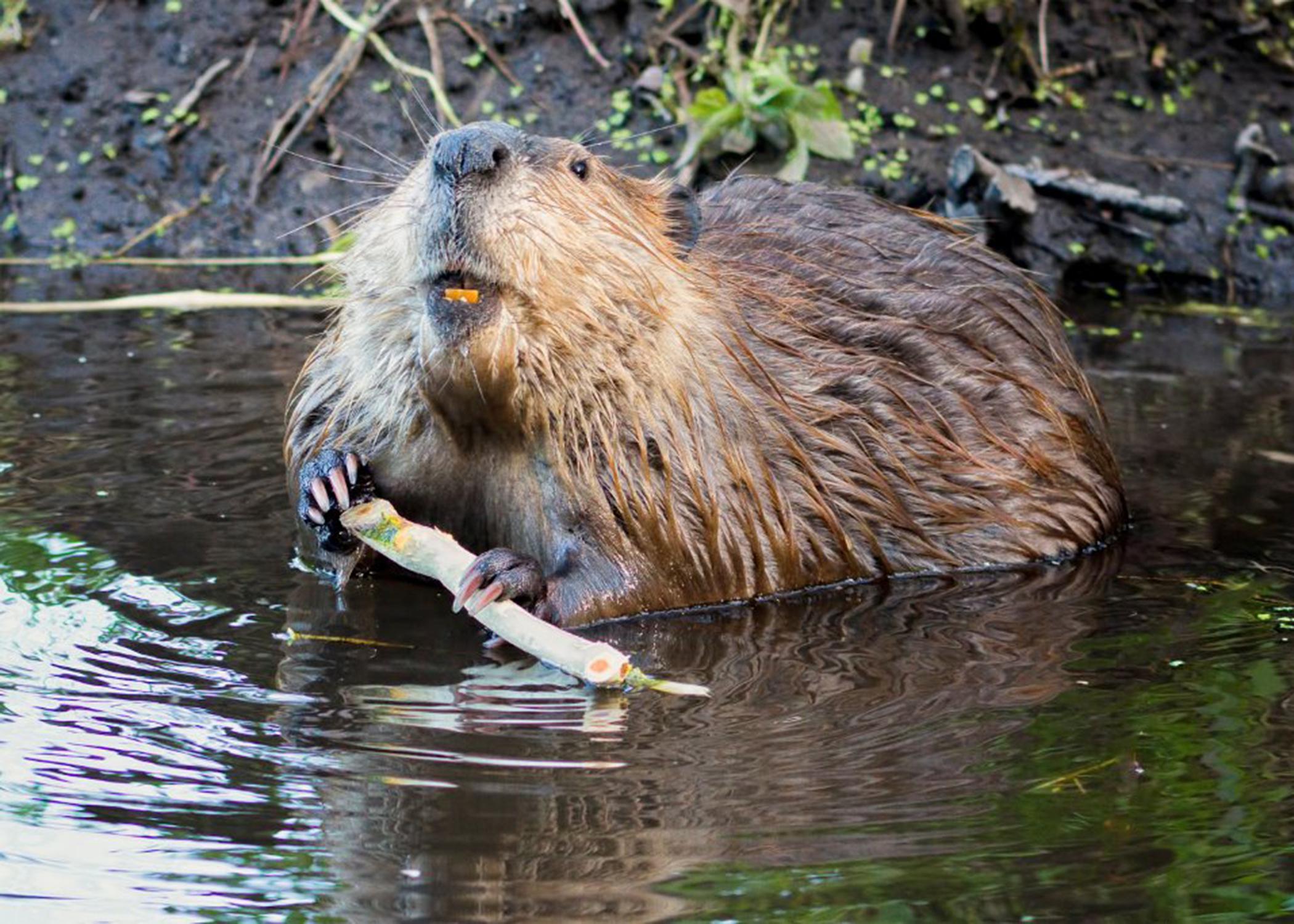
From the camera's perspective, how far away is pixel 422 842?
8.72 ft

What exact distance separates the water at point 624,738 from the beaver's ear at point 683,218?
75 centimetres

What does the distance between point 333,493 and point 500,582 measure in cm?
52

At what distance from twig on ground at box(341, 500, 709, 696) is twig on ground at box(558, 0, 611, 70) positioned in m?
Answer: 3.71

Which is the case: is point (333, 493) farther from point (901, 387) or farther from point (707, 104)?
point (707, 104)

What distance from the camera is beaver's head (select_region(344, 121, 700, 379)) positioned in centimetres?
335

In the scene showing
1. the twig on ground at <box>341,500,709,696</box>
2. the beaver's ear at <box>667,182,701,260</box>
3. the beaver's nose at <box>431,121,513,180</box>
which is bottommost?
the twig on ground at <box>341,500,709,696</box>

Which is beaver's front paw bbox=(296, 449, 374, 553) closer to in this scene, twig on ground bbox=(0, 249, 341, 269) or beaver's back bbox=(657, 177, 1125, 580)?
beaver's back bbox=(657, 177, 1125, 580)

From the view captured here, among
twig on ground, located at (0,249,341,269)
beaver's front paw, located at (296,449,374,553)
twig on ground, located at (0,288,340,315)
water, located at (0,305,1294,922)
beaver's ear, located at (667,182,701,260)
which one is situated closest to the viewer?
water, located at (0,305,1294,922)

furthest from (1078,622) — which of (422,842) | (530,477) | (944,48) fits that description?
(944,48)

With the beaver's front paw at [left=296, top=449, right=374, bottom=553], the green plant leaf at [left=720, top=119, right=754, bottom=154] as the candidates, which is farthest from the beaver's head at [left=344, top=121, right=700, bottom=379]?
the green plant leaf at [left=720, top=119, right=754, bottom=154]

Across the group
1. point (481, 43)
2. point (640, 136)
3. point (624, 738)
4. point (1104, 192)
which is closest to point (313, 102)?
point (481, 43)

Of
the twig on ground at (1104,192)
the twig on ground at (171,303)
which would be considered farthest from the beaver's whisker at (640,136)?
the twig on ground at (1104,192)

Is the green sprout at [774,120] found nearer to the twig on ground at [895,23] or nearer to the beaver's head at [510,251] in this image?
the twig on ground at [895,23]

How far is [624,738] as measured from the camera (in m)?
3.10
